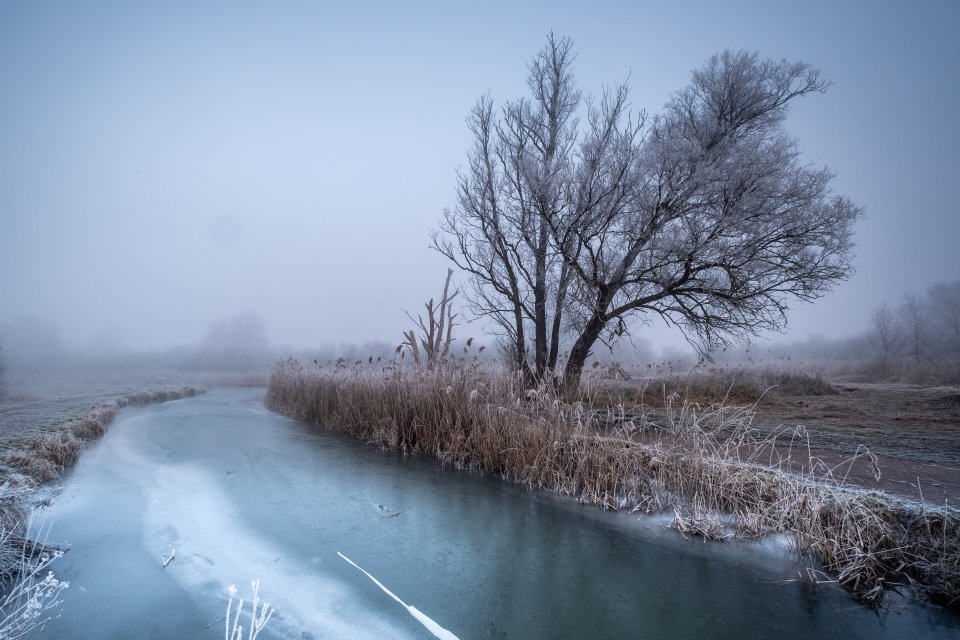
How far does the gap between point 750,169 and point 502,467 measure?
25.4 feet

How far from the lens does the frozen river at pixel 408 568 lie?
3.05 meters

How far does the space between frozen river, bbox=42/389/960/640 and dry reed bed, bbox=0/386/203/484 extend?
16.9 inches

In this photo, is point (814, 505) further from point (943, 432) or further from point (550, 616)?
point (943, 432)

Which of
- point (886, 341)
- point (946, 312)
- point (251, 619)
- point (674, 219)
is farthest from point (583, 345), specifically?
point (946, 312)

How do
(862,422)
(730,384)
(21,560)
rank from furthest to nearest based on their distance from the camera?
(730,384) < (862,422) < (21,560)

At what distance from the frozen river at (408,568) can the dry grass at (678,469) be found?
0.27m

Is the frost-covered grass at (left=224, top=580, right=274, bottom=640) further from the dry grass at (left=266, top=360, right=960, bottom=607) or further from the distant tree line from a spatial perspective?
the distant tree line

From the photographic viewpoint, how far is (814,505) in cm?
379

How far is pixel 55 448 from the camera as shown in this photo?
655cm

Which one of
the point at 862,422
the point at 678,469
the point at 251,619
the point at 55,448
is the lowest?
the point at 251,619

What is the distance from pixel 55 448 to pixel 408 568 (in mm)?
6136

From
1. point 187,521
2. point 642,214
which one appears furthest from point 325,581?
point 642,214

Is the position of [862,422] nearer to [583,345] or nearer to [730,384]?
[730,384]

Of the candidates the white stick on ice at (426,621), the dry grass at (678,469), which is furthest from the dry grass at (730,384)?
the white stick on ice at (426,621)
